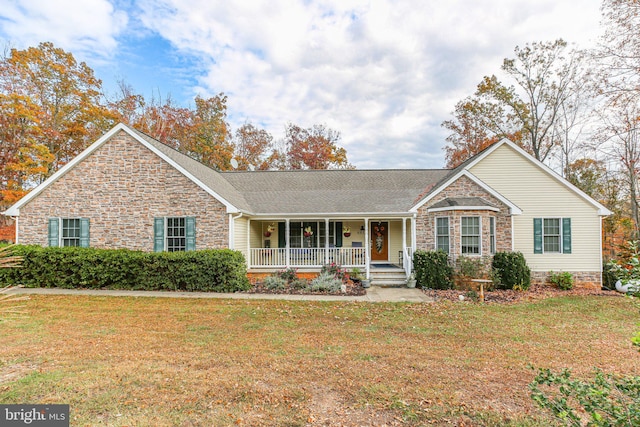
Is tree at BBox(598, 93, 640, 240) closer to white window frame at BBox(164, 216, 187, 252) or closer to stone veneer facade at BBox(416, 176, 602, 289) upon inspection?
stone veneer facade at BBox(416, 176, 602, 289)

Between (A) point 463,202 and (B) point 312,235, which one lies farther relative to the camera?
(B) point 312,235

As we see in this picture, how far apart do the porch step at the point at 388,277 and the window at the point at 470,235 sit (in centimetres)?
263

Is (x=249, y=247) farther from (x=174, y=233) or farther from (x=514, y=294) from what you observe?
(x=514, y=294)

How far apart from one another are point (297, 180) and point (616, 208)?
1804cm

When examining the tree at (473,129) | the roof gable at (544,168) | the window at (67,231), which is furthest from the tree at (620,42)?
the window at (67,231)

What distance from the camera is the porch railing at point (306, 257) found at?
13.6 meters

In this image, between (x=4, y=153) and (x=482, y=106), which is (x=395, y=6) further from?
(x=4, y=153)

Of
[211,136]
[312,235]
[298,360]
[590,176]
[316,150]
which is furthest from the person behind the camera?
[316,150]

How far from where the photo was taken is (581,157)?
21.3 m

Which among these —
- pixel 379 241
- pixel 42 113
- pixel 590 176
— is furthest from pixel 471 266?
pixel 42 113

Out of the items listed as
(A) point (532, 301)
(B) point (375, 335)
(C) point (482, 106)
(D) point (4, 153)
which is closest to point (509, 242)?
(A) point (532, 301)

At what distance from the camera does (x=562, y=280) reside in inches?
493

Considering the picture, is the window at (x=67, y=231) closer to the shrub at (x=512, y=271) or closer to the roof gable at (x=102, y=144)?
the roof gable at (x=102, y=144)

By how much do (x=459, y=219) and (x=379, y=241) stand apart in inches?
178
